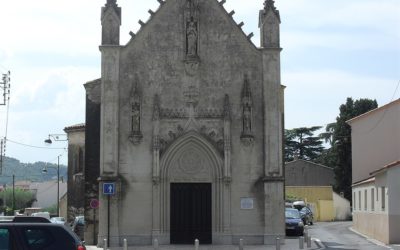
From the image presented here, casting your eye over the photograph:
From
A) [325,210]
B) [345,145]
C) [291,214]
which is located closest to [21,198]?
[325,210]

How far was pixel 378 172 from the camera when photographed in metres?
36.5

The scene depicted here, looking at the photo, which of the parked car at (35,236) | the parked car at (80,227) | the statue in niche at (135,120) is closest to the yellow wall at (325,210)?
the parked car at (80,227)

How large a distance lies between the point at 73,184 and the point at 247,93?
16.7m

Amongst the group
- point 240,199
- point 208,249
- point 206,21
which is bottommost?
point 208,249

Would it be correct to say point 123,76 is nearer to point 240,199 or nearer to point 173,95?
point 173,95

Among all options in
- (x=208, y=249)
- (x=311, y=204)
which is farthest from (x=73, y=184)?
(x=311, y=204)

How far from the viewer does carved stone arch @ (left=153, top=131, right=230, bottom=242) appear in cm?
3288

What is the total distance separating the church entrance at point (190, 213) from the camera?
32969 millimetres

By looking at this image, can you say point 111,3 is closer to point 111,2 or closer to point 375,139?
point 111,2

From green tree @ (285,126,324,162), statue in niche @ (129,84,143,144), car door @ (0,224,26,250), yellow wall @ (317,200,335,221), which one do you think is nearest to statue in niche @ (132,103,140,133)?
statue in niche @ (129,84,143,144)

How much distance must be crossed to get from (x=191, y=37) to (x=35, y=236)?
21658 millimetres

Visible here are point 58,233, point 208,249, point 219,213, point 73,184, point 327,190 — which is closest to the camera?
point 58,233

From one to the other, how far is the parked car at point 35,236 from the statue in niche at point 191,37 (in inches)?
837

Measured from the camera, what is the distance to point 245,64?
33.8 metres
